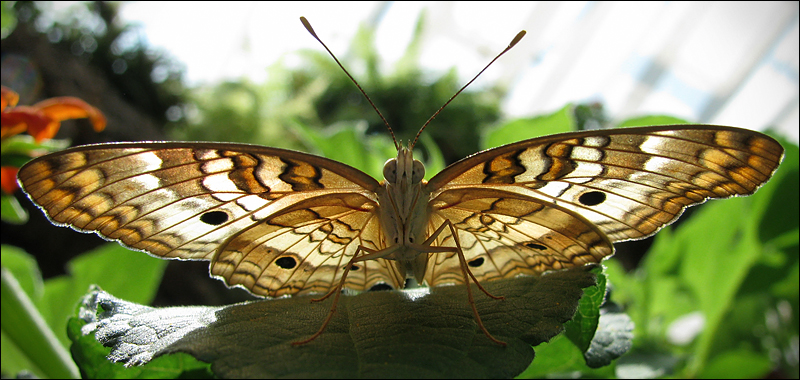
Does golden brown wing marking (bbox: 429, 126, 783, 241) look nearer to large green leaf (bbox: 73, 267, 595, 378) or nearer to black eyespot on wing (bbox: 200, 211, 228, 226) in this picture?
large green leaf (bbox: 73, 267, 595, 378)

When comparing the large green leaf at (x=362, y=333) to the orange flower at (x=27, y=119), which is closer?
the large green leaf at (x=362, y=333)

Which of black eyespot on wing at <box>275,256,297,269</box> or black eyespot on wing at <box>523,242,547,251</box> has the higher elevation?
black eyespot on wing at <box>523,242,547,251</box>

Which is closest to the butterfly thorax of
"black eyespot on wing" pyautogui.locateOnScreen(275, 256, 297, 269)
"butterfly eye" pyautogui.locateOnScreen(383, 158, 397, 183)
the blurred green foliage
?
"butterfly eye" pyautogui.locateOnScreen(383, 158, 397, 183)

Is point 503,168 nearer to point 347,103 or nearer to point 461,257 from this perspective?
point 461,257

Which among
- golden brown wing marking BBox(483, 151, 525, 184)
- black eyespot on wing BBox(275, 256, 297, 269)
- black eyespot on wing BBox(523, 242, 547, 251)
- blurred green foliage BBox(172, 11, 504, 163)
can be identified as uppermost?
blurred green foliage BBox(172, 11, 504, 163)

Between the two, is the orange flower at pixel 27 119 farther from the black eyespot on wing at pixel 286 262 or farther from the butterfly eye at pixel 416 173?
the butterfly eye at pixel 416 173

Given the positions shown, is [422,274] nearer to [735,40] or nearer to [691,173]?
[691,173]

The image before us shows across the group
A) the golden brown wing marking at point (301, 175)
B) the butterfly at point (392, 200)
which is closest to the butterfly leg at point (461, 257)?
Result: the butterfly at point (392, 200)
